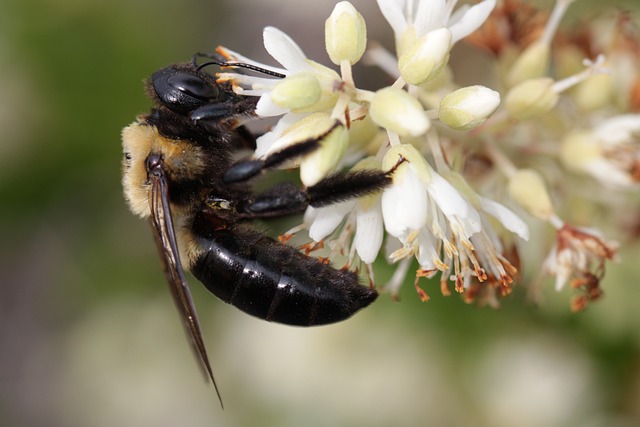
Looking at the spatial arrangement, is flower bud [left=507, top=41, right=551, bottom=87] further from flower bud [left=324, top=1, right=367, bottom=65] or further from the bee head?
the bee head

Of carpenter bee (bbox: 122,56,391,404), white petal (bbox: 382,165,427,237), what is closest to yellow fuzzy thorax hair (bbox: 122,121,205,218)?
carpenter bee (bbox: 122,56,391,404)

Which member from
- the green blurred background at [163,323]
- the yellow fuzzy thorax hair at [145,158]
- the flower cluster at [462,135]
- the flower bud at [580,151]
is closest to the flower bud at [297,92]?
the flower cluster at [462,135]

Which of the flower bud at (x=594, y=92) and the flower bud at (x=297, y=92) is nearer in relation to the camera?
the flower bud at (x=297, y=92)

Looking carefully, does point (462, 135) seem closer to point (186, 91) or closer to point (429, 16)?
point (429, 16)

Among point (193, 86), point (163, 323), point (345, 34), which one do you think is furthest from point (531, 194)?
point (163, 323)

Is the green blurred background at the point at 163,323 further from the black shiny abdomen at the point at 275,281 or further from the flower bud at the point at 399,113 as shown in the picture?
the flower bud at the point at 399,113

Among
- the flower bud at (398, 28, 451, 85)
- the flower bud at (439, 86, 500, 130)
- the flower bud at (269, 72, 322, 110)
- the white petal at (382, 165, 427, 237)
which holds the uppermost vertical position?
the flower bud at (398, 28, 451, 85)

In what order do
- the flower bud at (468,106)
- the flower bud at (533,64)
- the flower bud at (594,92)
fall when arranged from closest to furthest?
1. the flower bud at (468,106)
2. the flower bud at (533,64)
3. the flower bud at (594,92)
